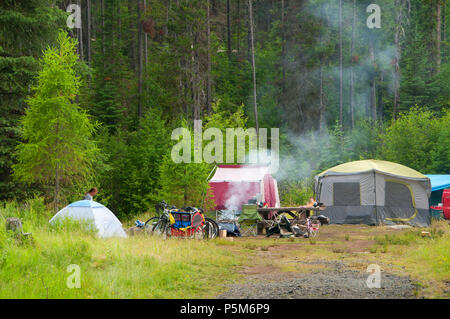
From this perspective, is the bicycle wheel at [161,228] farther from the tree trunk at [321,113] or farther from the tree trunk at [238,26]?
the tree trunk at [238,26]

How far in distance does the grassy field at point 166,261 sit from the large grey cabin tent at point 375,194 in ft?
18.9

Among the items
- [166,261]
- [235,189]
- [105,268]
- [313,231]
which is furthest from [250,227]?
[105,268]

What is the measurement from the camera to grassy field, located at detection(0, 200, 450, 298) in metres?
7.14

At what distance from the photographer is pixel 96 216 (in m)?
12.4

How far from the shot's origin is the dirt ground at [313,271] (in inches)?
287

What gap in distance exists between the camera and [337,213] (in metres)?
19.9

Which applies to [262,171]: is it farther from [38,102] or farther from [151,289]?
[151,289]

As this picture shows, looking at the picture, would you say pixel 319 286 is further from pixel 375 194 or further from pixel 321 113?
pixel 321 113

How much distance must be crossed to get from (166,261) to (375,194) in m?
12.2

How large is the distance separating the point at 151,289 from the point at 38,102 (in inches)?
344

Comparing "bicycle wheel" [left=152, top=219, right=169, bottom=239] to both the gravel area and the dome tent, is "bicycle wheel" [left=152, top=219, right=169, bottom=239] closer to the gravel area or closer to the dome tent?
the dome tent

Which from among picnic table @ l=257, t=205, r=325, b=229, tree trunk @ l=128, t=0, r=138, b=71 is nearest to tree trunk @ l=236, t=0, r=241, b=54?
tree trunk @ l=128, t=0, r=138, b=71

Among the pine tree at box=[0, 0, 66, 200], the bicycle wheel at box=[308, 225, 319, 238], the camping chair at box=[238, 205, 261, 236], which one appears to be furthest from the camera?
the camping chair at box=[238, 205, 261, 236]
